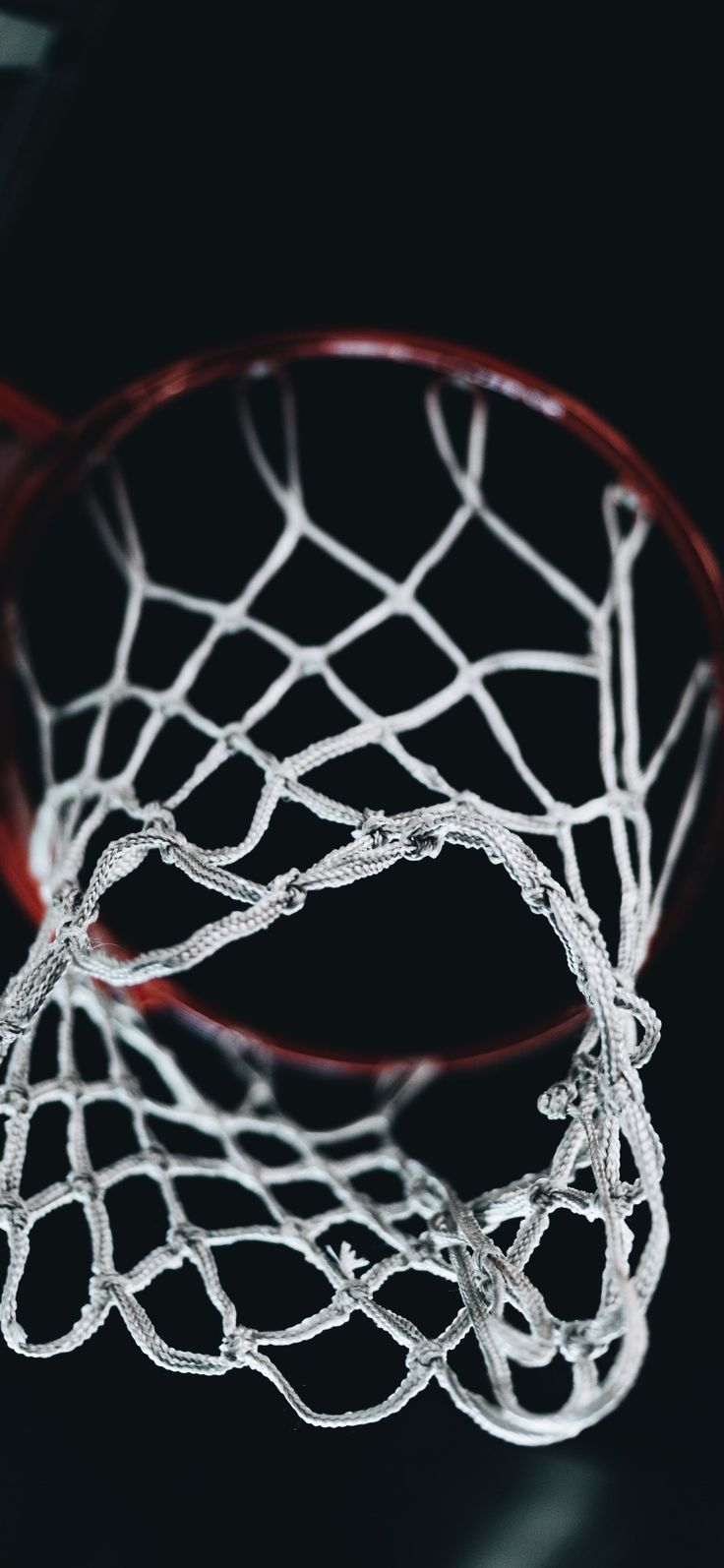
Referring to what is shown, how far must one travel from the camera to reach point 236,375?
139 centimetres

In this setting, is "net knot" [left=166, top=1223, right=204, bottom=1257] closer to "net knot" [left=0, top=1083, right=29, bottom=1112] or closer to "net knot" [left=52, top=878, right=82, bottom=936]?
"net knot" [left=0, top=1083, right=29, bottom=1112]

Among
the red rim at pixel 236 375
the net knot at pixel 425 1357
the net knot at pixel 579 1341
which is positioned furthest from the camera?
the red rim at pixel 236 375

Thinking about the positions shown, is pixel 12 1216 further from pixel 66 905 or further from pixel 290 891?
pixel 290 891

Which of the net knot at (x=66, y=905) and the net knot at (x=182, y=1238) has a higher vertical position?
the net knot at (x=66, y=905)

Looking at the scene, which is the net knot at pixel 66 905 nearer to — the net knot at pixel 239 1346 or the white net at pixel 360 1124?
the white net at pixel 360 1124

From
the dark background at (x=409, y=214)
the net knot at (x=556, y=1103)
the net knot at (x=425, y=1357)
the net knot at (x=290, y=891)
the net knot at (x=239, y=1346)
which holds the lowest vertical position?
the net knot at (x=239, y=1346)

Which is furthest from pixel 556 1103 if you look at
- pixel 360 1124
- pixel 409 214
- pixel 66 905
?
pixel 409 214

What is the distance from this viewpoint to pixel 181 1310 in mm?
1326

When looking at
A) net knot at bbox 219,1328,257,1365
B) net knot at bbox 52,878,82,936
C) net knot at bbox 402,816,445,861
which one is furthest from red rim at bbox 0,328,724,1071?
net knot at bbox 219,1328,257,1365

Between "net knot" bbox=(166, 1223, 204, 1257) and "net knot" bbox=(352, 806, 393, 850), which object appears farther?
"net knot" bbox=(166, 1223, 204, 1257)

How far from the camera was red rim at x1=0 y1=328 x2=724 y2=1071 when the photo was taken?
130cm

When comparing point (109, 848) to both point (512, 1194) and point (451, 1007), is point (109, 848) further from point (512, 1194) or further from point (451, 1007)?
point (451, 1007)

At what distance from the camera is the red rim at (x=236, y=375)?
4.27ft

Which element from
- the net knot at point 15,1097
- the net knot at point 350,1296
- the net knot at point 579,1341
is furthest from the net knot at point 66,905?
the net knot at point 579,1341
